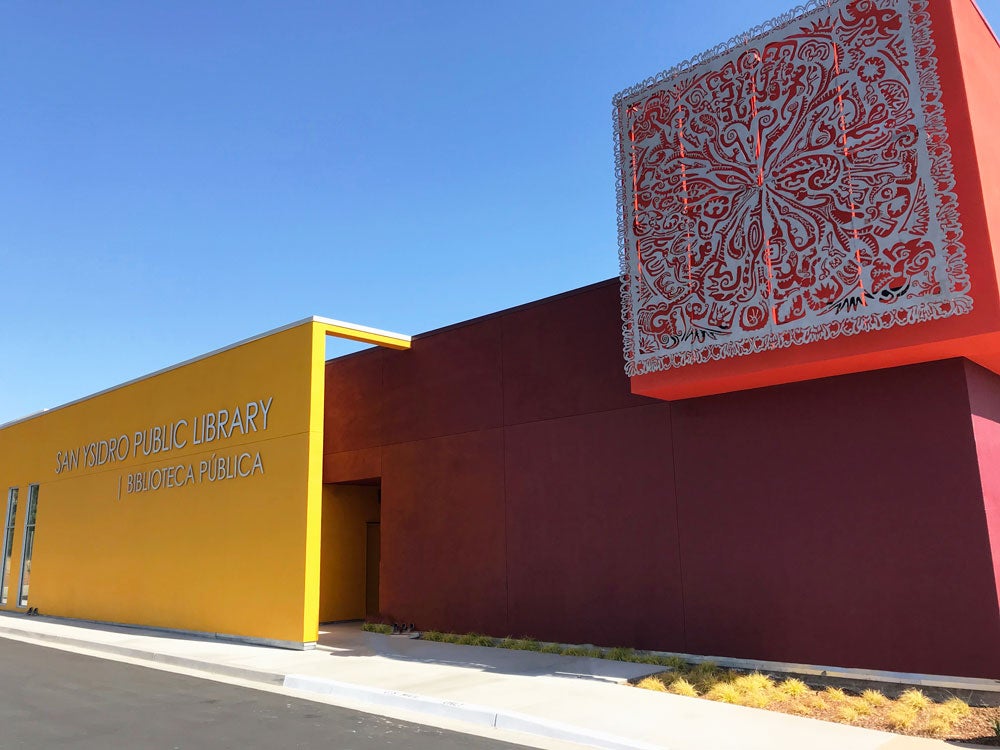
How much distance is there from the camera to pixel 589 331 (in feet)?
41.7

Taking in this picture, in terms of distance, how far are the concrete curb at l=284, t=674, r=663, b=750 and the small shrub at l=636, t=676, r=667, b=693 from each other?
209 cm

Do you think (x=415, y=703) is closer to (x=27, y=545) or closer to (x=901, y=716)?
(x=901, y=716)

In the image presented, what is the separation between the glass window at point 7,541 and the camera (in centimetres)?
2319

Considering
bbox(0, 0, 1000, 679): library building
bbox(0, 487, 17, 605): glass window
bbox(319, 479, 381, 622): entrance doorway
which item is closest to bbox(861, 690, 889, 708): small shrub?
bbox(0, 0, 1000, 679): library building

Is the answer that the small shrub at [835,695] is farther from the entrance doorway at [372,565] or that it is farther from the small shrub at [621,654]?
the entrance doorway at [372,565]

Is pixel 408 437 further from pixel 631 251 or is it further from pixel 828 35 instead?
pixel 828 35

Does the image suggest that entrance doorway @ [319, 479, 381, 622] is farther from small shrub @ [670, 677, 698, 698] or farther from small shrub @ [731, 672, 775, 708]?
small shrub @ [731, 672, 775, 708]

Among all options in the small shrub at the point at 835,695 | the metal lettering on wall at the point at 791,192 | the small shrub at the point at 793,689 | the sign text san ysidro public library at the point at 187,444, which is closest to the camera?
the small shrub at the point at 835,695

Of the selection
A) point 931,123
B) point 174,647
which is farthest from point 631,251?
point 174,647

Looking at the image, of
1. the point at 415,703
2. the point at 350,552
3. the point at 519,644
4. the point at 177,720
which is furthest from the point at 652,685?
the point at 350,552

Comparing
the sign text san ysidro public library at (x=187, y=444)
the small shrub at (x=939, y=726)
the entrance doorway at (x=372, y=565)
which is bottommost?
the small shrub at (x=939, y=726)

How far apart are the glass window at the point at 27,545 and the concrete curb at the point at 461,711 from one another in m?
16.2

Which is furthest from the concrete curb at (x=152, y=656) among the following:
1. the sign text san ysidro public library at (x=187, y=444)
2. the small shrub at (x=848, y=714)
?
the small shrub at (x=848, y=714)

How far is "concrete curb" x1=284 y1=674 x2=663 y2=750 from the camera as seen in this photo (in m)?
6.93
